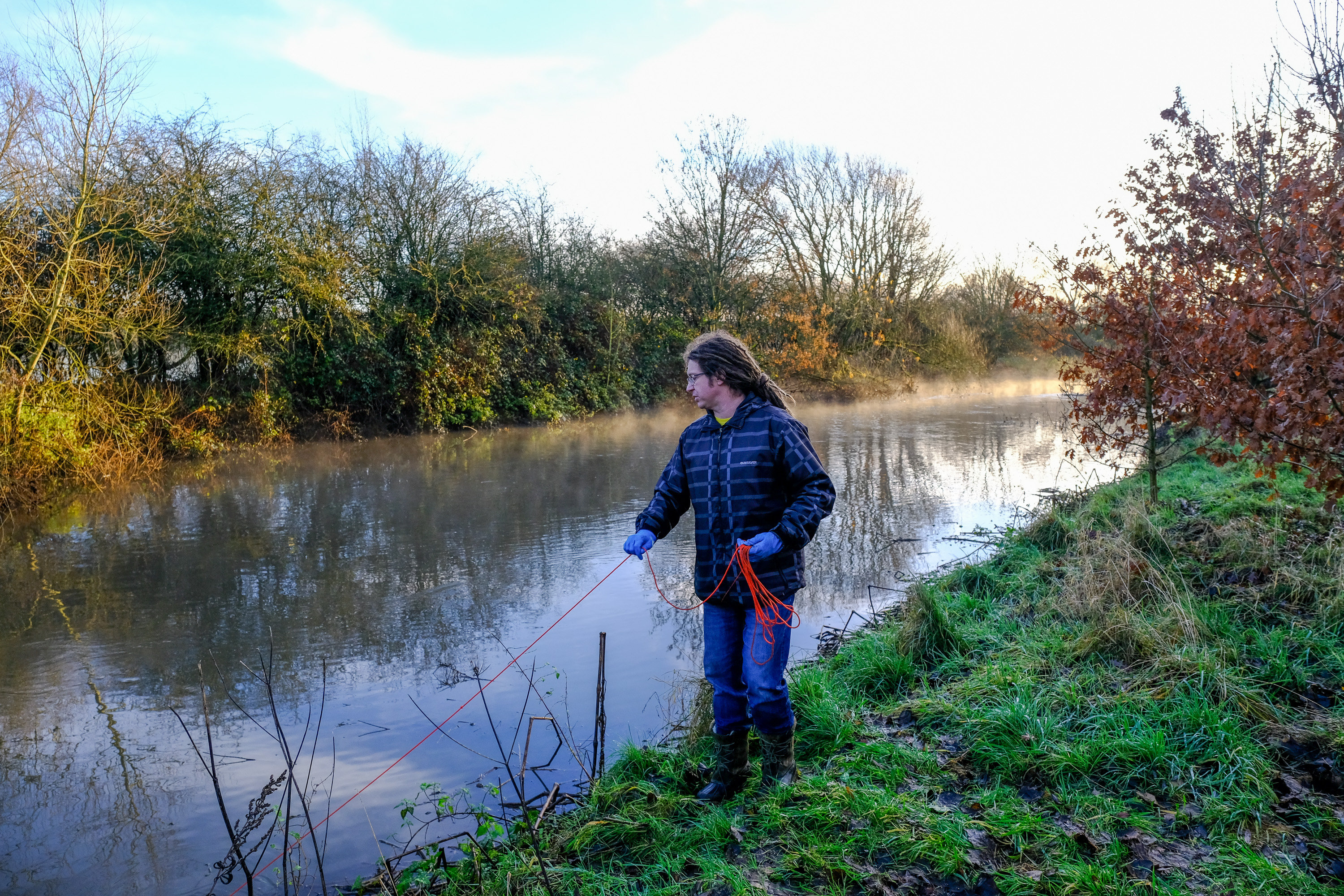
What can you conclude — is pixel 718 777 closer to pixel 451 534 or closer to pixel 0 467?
pixel 451 534

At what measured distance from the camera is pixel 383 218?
19.4m

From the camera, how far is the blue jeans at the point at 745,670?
11.0 feet

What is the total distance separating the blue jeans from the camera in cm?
334

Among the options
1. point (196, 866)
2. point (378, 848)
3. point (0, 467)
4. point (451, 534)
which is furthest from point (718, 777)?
point (0, 467)

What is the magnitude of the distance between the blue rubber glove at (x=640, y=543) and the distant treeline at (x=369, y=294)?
612 centimetres

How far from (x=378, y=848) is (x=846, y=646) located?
2956mm

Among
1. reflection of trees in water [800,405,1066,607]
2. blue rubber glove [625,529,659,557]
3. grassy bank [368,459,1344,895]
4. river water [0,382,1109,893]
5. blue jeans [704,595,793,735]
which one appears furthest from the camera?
reflection of trees in water [800,405,1066,607]

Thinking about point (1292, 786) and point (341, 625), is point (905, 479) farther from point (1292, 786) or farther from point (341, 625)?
point (1292, 786)

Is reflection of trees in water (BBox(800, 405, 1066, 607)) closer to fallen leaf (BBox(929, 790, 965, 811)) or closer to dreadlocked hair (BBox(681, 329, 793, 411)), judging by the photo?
fallen leaf (BBox(929, 790, 965, 811))

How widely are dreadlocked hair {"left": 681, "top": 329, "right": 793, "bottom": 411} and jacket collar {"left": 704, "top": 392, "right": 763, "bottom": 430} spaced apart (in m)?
0.06

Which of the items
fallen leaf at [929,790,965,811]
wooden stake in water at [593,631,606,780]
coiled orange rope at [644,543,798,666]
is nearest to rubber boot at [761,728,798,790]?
coiled orange rope at [644,543,798,666]

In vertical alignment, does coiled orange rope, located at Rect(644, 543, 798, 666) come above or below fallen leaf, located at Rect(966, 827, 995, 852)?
above

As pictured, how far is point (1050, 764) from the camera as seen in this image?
3455mm

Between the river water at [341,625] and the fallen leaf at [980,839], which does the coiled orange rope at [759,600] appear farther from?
the river water at [341,625]
